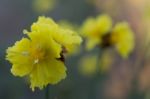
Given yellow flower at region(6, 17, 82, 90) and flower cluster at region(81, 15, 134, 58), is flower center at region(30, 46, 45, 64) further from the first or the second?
flower cluster at region(81, 15, 134, 58)

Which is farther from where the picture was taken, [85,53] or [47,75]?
[85,53]

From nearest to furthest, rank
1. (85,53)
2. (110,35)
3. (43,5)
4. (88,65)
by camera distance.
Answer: (110,35) → (88,65) → (85,53) → (43,5)

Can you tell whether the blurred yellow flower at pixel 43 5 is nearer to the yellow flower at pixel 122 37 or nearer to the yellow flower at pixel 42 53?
the yellow flower at pixel 122 37

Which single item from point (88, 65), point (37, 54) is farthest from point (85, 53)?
point (37, 54)

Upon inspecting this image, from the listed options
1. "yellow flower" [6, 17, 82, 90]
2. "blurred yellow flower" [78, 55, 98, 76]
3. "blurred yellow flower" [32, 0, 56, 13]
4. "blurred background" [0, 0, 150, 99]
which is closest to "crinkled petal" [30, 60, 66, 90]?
"yellow flower" [6, 17, 82, 90]

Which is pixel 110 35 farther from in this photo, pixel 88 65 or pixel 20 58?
pixel 88 65

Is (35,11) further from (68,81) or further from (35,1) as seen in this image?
(68,81)

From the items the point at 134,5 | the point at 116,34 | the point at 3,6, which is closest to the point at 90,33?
the point at 116,34

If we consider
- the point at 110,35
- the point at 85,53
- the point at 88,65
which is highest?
the point at 85,53
